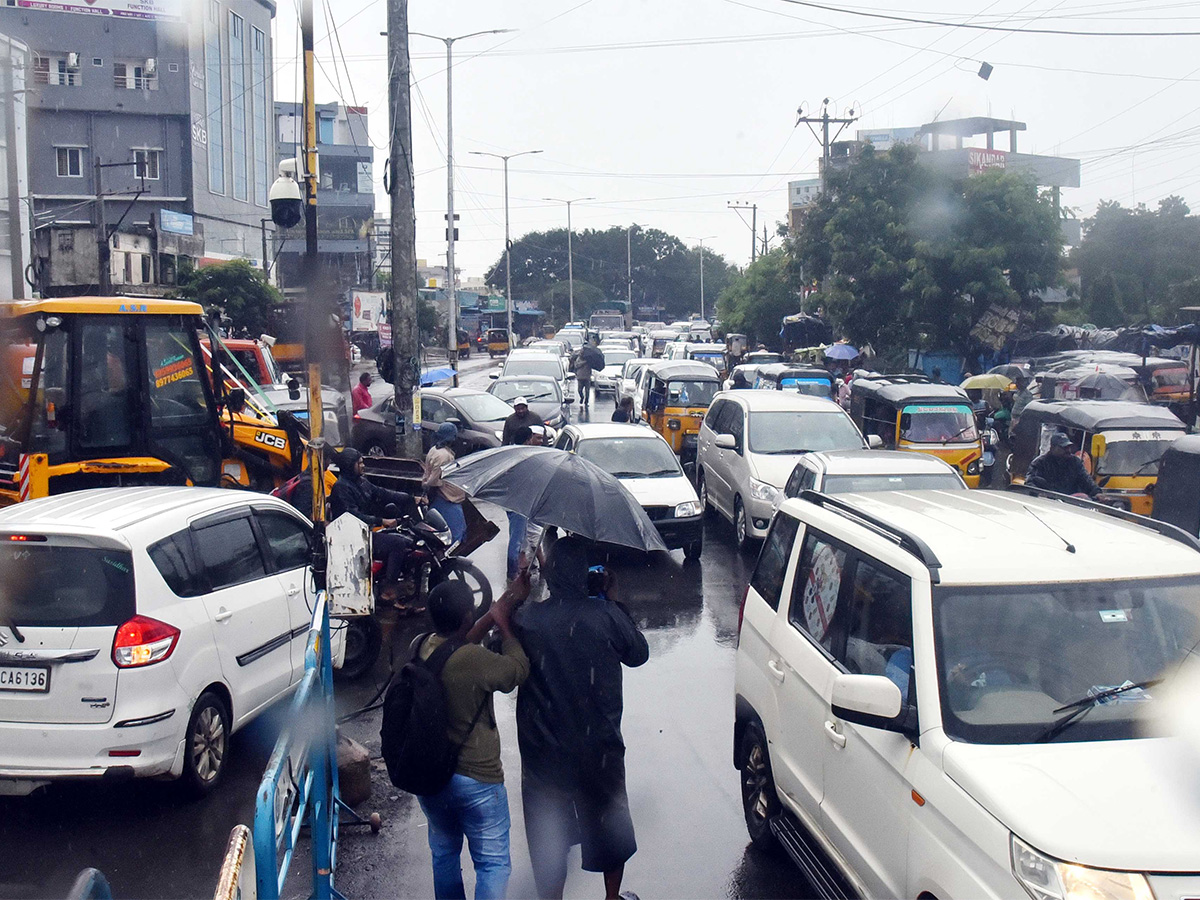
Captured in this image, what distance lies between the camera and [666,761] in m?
6.77

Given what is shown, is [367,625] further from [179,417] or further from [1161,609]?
[1161,609]

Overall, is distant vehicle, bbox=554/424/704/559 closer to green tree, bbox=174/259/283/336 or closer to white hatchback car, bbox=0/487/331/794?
white hatchback car, bbox=0/487/331/794

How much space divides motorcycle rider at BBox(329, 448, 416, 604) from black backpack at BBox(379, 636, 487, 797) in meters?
5.41

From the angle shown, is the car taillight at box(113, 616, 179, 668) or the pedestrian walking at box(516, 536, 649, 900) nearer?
the pedestrian walking at box(516, 536, 649, 900)

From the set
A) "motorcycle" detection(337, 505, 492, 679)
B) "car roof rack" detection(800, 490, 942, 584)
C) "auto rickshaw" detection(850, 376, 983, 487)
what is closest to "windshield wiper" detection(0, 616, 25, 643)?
"motorcycle" detection(337, 505, 492, 679)

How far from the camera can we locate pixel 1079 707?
355 centimetres

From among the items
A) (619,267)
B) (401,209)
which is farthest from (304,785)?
(619,267)

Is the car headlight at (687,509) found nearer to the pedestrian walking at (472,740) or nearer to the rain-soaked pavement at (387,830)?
the rain-soaked pavement at (387,830)

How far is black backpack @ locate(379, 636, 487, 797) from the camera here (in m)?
3.92

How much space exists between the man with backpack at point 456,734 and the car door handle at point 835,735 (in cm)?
125

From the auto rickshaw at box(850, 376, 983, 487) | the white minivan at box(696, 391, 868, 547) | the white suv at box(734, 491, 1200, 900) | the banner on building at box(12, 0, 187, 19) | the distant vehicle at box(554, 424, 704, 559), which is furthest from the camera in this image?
the banner on building at box(12, 0, 187, 19)

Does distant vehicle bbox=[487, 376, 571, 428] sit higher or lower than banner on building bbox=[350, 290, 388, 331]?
lower

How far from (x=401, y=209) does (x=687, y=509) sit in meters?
5.64

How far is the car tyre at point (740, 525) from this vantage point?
13.2 metres
